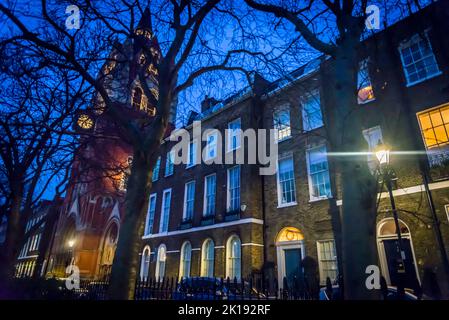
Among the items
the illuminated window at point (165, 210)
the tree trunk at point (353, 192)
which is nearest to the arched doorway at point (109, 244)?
the illuminated window at point (165, 210)

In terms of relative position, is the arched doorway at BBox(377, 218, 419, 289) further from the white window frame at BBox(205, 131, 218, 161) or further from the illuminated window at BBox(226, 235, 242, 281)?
the white window frame at BBox(205, 131, 218, 161)

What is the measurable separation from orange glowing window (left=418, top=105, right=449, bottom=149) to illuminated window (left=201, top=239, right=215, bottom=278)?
12742mm

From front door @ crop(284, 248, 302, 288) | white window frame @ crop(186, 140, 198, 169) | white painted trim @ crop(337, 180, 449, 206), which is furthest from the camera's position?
white window frame @ crop(186, 140, 198, 169)

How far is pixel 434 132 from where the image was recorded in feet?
36.2

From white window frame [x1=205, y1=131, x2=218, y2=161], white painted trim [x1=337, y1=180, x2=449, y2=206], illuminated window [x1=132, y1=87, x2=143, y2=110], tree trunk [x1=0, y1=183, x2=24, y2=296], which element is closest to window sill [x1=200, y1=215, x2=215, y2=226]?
white window frame [x1=205, y1=131, x2=218, y2=161]

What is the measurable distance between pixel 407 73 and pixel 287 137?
21.2 feet

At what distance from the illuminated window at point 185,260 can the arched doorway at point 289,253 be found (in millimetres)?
6679

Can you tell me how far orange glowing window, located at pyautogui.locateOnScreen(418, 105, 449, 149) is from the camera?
1077 cm

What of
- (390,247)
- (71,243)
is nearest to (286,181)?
(390,247)

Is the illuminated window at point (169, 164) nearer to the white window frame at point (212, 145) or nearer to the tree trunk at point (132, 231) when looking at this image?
the white window frame at point (212, 145)

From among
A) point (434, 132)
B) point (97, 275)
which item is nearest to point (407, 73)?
point (434, 132)

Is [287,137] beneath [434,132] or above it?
above

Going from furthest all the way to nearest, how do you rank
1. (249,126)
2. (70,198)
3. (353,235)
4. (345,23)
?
1. (70,198)
2. (249,126)
3. (345,23)
4. (353,235)

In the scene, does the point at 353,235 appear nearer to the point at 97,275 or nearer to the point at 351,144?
the point at 351,144
